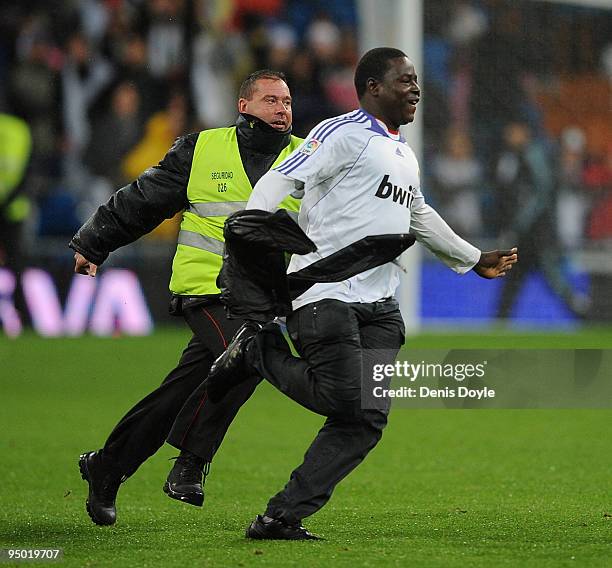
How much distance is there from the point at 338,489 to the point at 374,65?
2.59 meters

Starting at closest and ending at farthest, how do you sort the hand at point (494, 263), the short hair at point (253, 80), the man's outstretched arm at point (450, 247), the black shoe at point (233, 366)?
the black shoe at point (233, 366)
the man's outstretched arm at point (450, 247)
the hand at point (494, 263)
the short hair at point (253, 80)

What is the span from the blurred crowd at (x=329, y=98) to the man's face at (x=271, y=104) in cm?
1032

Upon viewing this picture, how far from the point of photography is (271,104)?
6152mm

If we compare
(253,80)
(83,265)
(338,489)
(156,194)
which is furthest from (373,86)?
(338,489)

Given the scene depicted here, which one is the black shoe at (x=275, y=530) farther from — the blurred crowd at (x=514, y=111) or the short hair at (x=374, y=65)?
the blurred crowd at (x=514, y=111)

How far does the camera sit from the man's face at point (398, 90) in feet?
17.9

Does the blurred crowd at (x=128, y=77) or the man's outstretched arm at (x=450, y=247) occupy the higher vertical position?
the blurred crowd at (x=128, y=77)

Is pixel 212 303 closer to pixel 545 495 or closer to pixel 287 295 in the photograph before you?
pixel 287 295

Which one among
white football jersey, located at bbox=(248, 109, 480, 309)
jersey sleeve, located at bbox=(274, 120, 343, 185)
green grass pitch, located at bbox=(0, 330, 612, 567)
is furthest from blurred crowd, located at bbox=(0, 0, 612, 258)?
jersey sleeve, located at bbox=(274, 120, 343, 185)

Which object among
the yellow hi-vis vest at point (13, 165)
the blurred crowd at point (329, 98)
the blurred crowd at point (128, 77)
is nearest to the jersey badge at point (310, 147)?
the yellow hi-vis vest at point (13, 165)

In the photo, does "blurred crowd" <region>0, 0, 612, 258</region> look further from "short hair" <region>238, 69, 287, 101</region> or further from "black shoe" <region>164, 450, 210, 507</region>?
"black shoe" <region>164, 450, 210, 507</region>


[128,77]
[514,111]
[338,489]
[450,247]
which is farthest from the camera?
[128,77]

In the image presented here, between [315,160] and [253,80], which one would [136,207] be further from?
[315,160]

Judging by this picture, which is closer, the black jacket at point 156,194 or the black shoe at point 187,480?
the black shoe at point 187,480
